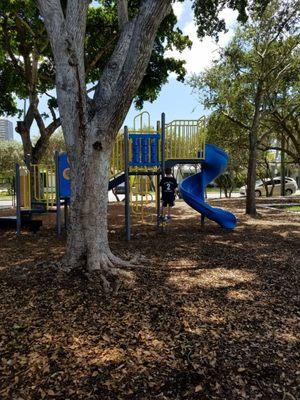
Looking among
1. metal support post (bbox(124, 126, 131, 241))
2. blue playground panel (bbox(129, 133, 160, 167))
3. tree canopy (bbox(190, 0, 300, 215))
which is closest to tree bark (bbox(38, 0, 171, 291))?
metal support post (bbox(124, 126, 131, 241))

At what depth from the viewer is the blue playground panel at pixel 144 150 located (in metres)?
9.05

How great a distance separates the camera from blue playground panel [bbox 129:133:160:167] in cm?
905

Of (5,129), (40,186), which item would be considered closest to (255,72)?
(40,186)

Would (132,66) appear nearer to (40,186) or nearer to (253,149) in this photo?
(40,186)

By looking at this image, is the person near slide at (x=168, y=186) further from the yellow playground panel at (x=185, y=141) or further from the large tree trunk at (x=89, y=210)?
the large tree trunk at (x=89, y=210)

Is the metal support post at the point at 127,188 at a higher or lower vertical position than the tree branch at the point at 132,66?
lower

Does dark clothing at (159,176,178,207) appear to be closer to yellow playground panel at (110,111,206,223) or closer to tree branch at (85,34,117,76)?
yellow playground panel at (110,111,206,223)

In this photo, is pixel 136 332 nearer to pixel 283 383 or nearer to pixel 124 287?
pixel 124 287

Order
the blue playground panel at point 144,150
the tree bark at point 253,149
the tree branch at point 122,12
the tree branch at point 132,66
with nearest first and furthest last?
the tree branch at point 132,66, the tree branch at point 122,12, the blue playground panel at point 144,150, the tree bark at point 253,149

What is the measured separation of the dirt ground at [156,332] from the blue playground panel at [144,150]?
10.4 ft

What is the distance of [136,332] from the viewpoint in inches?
148

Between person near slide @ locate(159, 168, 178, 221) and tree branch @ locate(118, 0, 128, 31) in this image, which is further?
person near slide @ locate(159, 168, 178, 221)

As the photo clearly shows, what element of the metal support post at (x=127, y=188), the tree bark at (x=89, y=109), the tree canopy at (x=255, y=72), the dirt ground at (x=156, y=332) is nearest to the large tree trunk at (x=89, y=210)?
the tree bark at (x=89, y=109)

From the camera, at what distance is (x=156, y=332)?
3775 mm
